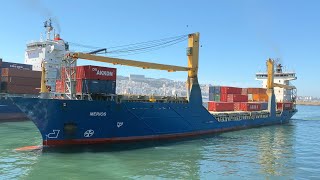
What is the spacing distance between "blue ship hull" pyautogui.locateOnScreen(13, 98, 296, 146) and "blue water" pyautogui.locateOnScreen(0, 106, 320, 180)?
1543 mm

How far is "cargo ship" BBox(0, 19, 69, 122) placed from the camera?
1484 inches

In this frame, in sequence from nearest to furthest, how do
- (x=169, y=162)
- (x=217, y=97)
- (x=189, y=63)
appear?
(x=169, y=162)
(x=189, y=63)
(x=217, y=97)

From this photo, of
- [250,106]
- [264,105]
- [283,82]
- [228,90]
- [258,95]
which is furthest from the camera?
[283,82]

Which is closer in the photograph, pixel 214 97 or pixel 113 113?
pixel 113 113

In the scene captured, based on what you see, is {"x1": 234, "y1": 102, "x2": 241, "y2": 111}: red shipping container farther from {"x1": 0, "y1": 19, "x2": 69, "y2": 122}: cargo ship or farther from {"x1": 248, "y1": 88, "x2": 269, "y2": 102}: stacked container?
{"x1": 0, "y1": 19, "x2": 69, "y2": 122}: cargo ship

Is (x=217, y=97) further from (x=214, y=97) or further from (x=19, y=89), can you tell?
(x=19, y=89)

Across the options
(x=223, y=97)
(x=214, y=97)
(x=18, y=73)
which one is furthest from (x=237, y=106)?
(x=18, y=73)

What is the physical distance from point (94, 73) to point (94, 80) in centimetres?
46

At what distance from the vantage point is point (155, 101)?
25.7 meters

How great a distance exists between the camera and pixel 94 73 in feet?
71.3

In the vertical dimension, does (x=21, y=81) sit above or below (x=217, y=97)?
above


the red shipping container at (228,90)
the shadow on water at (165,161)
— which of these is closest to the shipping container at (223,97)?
the red shipping container at (228,90)

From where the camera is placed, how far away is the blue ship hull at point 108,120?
2014cm

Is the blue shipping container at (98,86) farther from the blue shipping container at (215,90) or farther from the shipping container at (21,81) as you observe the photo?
the shipping container at (21,81)
